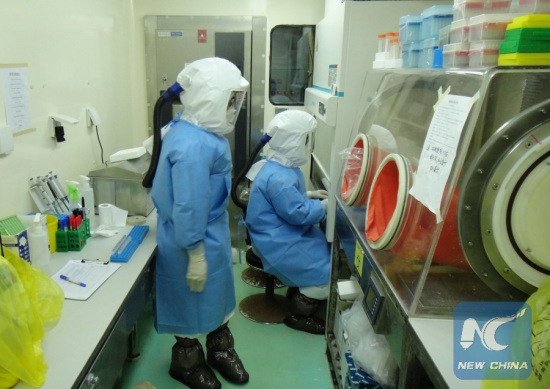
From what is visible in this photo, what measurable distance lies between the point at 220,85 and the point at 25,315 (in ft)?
3.95

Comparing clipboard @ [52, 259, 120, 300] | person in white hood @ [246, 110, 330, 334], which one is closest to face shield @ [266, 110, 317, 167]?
person in white hood @ [246, 110, 330, 334]

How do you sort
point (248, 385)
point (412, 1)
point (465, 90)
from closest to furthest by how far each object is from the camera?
point (465, 90) < point (412, 1) < point (248, 385)

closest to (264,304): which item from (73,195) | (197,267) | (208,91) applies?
(197,267)

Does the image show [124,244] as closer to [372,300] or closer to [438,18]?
[372,300]

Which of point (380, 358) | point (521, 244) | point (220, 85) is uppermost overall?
point (220, 85)

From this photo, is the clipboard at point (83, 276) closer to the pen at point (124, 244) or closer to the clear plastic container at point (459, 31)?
the pen at point (124, 244)

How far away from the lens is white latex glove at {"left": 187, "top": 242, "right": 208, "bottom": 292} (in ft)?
6.27

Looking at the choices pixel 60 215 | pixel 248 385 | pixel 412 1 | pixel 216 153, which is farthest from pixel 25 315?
pixel 412 1

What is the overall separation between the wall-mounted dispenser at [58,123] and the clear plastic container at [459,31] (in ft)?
5.66

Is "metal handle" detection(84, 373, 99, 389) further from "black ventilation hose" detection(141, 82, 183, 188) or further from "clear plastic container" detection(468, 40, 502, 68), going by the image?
"clear plastic container" detection(468, 40, 502, 68)

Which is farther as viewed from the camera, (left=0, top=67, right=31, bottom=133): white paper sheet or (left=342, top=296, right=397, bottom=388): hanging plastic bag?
(left=0, top=67, right=31, bottom=133): white paper sheet

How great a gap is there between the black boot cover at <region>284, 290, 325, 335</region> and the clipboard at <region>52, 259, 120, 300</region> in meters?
1.24

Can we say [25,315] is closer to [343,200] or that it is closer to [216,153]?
[216,153]

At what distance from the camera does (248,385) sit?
7.15 feet
